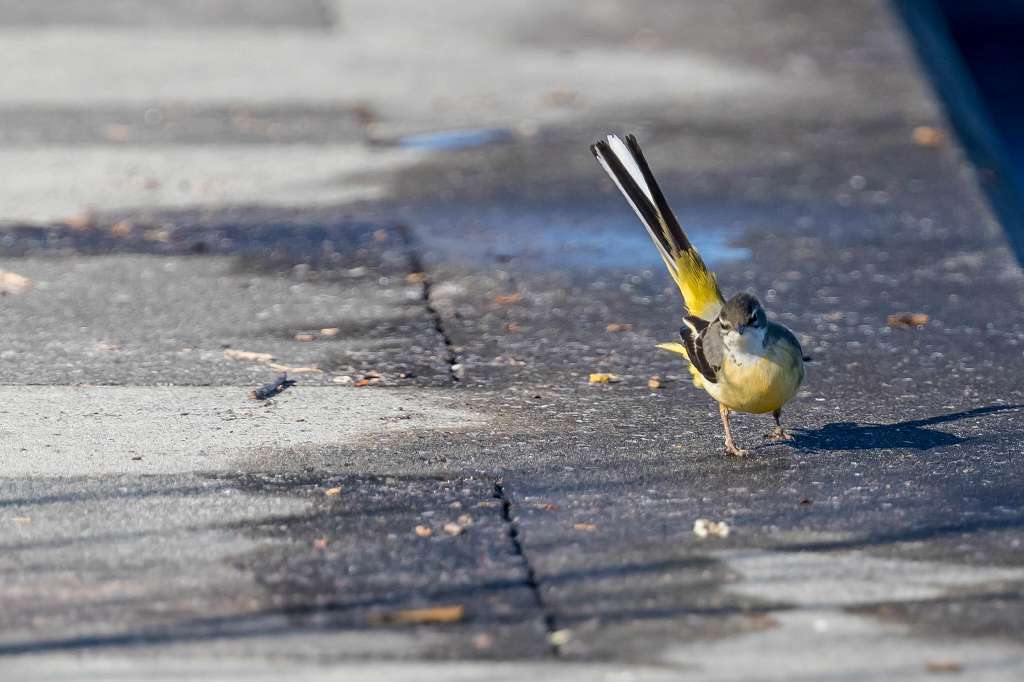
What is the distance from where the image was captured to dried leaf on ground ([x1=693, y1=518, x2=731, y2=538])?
4.75 metres

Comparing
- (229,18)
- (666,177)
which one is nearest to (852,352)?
(666,177)

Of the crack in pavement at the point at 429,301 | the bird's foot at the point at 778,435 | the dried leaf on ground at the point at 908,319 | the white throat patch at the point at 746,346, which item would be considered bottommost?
the crack in pavement at the point at 429,301

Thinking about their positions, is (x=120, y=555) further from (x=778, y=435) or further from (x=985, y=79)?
(x=985, y=79)

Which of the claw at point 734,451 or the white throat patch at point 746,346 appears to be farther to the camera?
the claw at point 734,451

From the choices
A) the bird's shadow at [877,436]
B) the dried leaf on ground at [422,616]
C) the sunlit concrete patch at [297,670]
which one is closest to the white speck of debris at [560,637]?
the sunlit concrete patch at [297,670]

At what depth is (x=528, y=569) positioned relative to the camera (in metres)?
4.48

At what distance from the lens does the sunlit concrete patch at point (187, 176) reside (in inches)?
336

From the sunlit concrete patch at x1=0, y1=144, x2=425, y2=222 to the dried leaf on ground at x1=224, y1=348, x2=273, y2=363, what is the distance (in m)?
2.28

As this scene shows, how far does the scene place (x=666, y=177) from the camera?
30.0 feet

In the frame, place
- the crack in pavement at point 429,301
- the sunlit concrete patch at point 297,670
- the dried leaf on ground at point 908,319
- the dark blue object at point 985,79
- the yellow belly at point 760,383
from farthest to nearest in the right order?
1. the dark blue object at point 985,79
2. the dried leaf on ground at point 908,319
3. the crack in pavement at point 429,301
4. the yellow belly at point 760,383
5. the sunlit concrete patch at point 297,670

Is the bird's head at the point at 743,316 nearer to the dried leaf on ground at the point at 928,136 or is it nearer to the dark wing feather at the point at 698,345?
the dark wing feather at the point at 698,345

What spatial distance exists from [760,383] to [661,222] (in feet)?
3.53

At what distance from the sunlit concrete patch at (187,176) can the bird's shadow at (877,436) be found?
3788 mm

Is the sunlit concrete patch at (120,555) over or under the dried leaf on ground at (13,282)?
over
